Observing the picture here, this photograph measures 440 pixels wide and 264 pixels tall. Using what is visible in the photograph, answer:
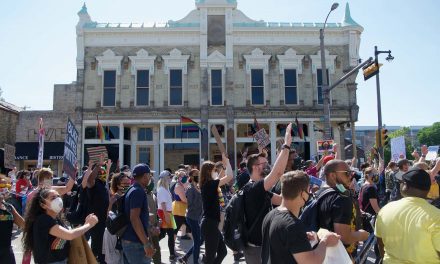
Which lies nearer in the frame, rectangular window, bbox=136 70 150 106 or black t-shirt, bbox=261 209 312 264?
black t-shirt, bbox=261 209 312 264

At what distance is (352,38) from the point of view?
25391 millimetres

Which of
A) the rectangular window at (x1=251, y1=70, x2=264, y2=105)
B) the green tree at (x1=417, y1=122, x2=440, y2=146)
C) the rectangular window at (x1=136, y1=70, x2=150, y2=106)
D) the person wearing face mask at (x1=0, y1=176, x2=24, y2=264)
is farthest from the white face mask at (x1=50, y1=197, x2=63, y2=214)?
the green tree at (x1=417, y1=122, x2=440, y2=146)

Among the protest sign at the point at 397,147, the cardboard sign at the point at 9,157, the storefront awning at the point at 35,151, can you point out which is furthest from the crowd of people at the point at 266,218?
the storefront awning at the point at 35,151

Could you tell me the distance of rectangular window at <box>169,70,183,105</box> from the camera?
25.2 metres

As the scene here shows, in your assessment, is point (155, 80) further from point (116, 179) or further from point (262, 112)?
point (116, 179)

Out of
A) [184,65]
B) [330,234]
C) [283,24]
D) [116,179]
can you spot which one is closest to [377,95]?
[283,24]

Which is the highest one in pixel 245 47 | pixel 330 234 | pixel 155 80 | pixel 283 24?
pixel 283 24

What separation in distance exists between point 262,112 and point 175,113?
17.5 feet

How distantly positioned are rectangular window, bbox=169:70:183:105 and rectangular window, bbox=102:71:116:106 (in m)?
3.55

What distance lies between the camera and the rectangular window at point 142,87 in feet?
82.6

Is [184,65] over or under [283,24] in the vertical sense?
under

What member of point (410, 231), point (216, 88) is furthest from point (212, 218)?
point (216, 88)

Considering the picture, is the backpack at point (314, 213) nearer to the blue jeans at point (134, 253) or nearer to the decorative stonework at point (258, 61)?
the blue jeans at point (134, 253)

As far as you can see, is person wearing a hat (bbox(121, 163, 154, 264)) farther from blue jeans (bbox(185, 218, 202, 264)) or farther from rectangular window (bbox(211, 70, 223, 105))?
rectangular window (bbox(211, 70, 223, 105))
